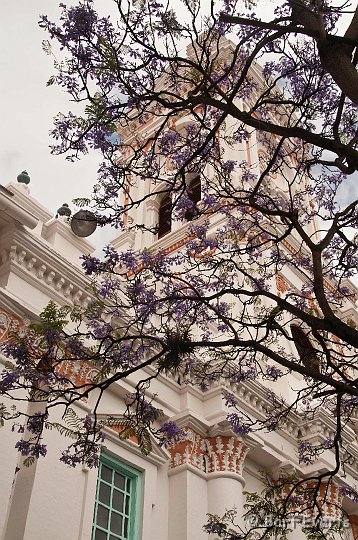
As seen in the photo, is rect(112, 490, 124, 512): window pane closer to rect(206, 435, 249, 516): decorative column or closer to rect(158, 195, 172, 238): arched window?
rect(206, 435, 249, 516): decorative column

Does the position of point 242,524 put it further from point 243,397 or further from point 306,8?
point 306,8

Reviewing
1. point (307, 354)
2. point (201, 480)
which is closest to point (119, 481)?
point (201, 480)

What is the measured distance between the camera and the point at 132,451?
1030 cm

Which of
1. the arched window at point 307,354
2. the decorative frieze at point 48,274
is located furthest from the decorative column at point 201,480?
the decorative frieze at point 48,274

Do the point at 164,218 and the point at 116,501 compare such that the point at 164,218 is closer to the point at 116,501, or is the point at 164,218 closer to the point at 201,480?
the point at 201,480

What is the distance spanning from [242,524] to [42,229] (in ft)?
18.5

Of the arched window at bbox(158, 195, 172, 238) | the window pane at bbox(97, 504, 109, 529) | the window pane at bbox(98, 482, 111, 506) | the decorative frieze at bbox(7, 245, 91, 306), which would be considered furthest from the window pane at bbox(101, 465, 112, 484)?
the arched window at bbox(158, 195, 172, 238)

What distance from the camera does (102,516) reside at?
9.45 m

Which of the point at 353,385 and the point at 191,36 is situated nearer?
the point at 353,385

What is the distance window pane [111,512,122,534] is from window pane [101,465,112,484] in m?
0.48

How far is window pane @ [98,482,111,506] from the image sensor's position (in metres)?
9.61

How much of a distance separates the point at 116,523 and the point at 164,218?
10.7 m

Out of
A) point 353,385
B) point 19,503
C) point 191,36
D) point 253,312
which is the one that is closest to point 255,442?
point 253,312

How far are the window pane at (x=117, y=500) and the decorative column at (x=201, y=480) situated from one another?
92 cm
